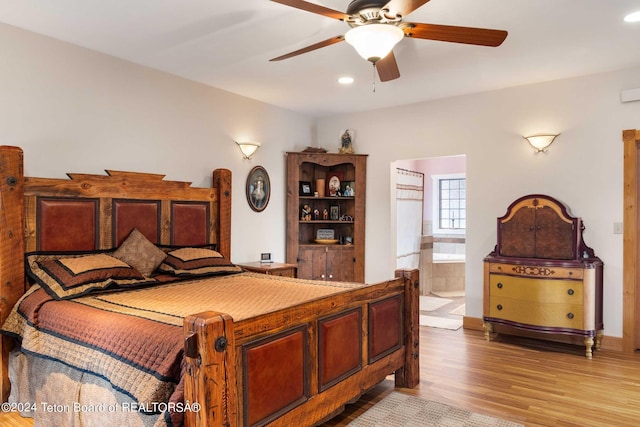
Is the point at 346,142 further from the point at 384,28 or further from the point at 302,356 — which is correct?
the point at 302,356

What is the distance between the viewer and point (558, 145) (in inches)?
171

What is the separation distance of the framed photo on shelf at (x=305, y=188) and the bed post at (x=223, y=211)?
1334 mm

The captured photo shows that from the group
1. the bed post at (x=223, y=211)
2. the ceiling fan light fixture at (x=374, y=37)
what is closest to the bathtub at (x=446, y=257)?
the bed post at (x=223, y=211)

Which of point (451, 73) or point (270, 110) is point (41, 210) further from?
point (451, 73)

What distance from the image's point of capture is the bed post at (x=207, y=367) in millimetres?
1667

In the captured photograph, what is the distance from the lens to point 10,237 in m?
2.92

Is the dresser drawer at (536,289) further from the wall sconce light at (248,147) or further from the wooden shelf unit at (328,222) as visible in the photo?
the wall sconce light at (248,147)

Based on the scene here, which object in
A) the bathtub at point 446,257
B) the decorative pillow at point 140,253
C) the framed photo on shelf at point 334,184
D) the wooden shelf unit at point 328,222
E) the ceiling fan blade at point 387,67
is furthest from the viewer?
the bathtub at point 446,257

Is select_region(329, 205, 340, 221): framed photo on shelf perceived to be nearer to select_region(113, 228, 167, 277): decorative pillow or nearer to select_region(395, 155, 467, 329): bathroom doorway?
select_region(395, 155, 467, 329): bathroom doorway

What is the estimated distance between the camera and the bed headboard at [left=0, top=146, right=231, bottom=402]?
2.91 metres

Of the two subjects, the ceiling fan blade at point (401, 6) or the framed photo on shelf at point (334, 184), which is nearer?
the ceiling fan blade at point (401, 6)

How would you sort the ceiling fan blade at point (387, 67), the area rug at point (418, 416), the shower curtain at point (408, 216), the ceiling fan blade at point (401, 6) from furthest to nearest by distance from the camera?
1. the shower curtain at point (408, 216)
2. the ceiling fan blade at point (387, 67)
3. the area rug at point (418, 416)
4. the ceiling fan blade at point (401, 6)

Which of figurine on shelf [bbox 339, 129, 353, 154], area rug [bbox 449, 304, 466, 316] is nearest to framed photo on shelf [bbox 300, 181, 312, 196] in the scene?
figurine on shelf [bbox 339, 129, 353, 154]

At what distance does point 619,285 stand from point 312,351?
3.31m
